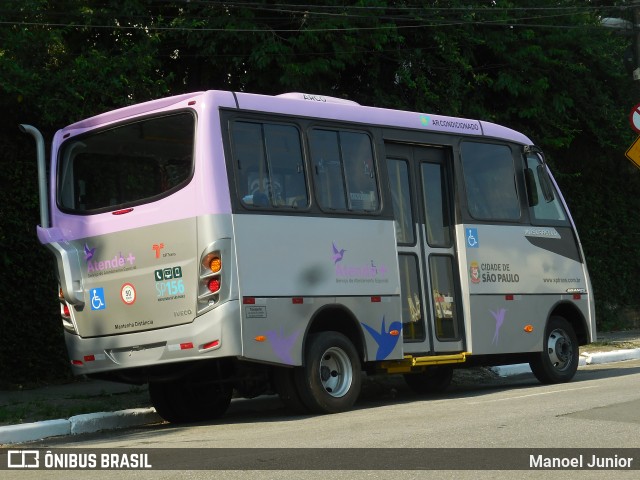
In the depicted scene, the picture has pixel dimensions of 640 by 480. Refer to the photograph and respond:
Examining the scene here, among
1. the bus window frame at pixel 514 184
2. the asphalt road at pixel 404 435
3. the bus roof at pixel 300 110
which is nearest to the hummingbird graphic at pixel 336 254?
the bus roof at pixel 300 110

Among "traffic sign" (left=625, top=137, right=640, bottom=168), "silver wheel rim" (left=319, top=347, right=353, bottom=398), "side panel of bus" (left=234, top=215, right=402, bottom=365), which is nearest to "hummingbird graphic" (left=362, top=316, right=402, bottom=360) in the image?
"side panel of bus" (left=234, top=215, right=402, bottom=365)

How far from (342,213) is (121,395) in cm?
390

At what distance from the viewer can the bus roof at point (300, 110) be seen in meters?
10.9

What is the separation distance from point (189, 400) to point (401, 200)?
131 inches

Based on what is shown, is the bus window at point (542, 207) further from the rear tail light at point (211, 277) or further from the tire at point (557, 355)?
the rear tail light at point (211, 277)

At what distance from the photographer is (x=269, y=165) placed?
36.7 ft

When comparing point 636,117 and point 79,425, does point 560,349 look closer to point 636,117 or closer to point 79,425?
point 636,117

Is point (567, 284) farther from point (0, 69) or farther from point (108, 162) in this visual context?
point (0, 69)

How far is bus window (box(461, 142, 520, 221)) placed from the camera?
44.7 ft

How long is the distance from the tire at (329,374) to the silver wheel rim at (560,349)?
3.76 metres

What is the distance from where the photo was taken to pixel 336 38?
16734 millimetres

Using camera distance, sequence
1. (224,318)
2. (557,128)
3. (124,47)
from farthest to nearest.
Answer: (557,128) < (124,47) < (224,318)

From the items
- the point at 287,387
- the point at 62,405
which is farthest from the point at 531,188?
the point at 62,405

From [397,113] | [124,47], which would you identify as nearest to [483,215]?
[397,113]
